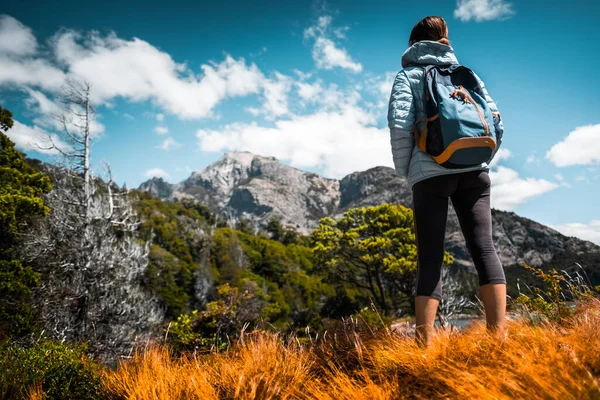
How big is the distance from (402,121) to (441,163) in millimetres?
316

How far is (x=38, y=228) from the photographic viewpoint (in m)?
13.7

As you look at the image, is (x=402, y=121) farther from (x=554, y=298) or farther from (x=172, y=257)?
(x=172, y=257)

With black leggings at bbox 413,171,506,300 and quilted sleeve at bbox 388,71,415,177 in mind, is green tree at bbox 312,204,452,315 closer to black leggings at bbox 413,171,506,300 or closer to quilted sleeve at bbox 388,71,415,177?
black leggings at bbox 413,171,506,300

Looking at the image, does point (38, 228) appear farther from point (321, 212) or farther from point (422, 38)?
point (321, 212)

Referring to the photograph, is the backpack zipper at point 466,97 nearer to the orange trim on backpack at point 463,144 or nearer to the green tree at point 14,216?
the orange trim on backpack at point 463,144

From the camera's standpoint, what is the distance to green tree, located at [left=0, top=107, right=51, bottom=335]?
1070cm

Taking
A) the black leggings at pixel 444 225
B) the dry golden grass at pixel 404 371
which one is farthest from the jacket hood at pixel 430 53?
the dry golden grass at pixel 404 371

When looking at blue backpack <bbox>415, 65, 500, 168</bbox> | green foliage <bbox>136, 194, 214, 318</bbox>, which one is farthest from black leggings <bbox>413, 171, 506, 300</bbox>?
green foliage <bbox>136, 194, 214, 318</bbox>

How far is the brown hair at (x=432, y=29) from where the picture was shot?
6.67ft

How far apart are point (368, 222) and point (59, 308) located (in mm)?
13322

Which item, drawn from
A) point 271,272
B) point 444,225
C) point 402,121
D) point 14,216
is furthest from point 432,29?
point 271,272

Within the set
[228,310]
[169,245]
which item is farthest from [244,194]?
[228,310]

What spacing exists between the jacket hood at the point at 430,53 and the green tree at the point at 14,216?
42.6 ft

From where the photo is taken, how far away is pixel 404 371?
1.40 metres
